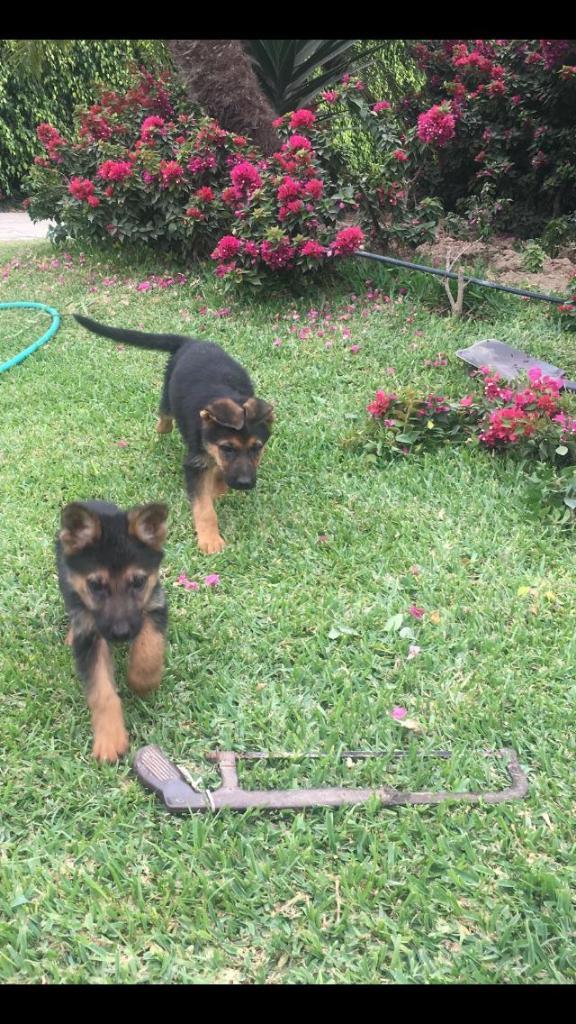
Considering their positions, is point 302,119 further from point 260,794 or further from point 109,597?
point 260,794

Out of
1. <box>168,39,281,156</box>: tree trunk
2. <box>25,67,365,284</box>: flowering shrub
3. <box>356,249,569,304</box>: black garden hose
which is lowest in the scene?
<box>356,249,569,304</box>: black garden hose

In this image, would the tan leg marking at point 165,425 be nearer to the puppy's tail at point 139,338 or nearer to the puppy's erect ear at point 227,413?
the puppy's tail at point 139,338

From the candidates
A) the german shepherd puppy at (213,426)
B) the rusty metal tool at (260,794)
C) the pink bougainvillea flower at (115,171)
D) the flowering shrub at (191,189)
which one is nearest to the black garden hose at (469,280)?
the flowering shrub at (191,189)

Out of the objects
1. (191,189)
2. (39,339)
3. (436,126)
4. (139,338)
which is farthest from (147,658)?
(436,126)

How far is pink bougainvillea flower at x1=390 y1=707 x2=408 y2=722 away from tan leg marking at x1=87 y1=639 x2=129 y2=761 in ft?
3.43

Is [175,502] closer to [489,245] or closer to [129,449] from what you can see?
[129,449]

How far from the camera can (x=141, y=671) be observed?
3168 mm

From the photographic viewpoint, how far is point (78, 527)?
114 inches

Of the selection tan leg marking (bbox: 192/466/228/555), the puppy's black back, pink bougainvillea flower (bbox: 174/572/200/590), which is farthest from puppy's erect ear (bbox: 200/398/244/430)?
pink bougainvillea flower (bbox: 174/572/200/590)

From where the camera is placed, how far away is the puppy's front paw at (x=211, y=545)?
4.35 m

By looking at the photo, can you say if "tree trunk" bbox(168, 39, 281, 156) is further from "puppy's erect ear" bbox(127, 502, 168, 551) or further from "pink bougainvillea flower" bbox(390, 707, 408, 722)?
"pink bougainvillea flower" bbox(390, 707, 408, 722)

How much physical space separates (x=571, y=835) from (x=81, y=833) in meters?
1.65

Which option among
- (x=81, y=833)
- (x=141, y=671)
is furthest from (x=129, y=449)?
(x=81, y=833)

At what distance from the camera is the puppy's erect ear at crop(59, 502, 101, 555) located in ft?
9.35
